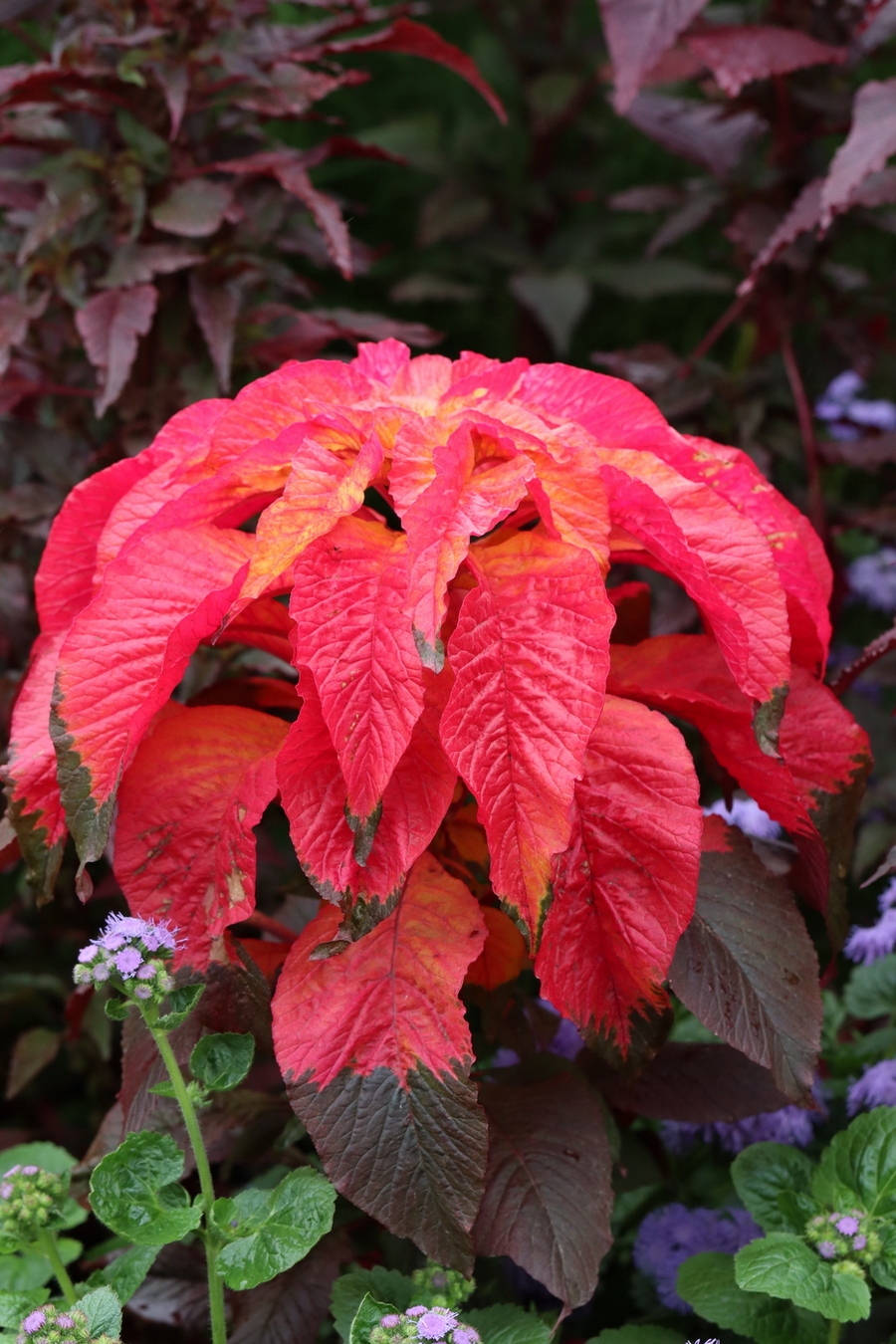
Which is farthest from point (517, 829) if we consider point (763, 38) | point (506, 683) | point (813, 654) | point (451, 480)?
point (763, 38)

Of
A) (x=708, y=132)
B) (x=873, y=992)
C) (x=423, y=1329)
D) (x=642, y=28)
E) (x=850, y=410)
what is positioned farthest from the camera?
(x=850, y=410)

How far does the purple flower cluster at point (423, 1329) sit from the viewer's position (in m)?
0.53

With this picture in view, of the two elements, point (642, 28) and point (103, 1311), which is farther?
point (642, 28)

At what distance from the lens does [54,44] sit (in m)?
1.11

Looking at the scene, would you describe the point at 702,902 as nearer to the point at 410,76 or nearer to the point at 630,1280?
the point at 630,1280

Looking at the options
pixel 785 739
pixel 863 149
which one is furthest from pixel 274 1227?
pixel 863 149

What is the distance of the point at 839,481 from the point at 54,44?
105cm

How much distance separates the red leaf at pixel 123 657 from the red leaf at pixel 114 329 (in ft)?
1.29

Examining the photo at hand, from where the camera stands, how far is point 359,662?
1.86ft

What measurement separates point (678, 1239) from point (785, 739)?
1.19 ft

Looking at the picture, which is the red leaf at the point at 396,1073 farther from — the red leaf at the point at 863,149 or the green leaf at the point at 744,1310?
the red leaf at the point at 863,149

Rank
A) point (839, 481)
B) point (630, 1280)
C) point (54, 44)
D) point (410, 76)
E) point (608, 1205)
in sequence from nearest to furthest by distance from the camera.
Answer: point (608, 1205)
point (630, 1280)
point (54, 44)
point (839, 481)
point (410, 76)

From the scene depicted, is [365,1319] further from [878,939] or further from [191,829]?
[878,939]

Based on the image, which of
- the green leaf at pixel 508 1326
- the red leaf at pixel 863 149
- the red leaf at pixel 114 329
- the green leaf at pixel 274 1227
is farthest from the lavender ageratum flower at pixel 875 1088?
the red leaf at pixel 114 329
